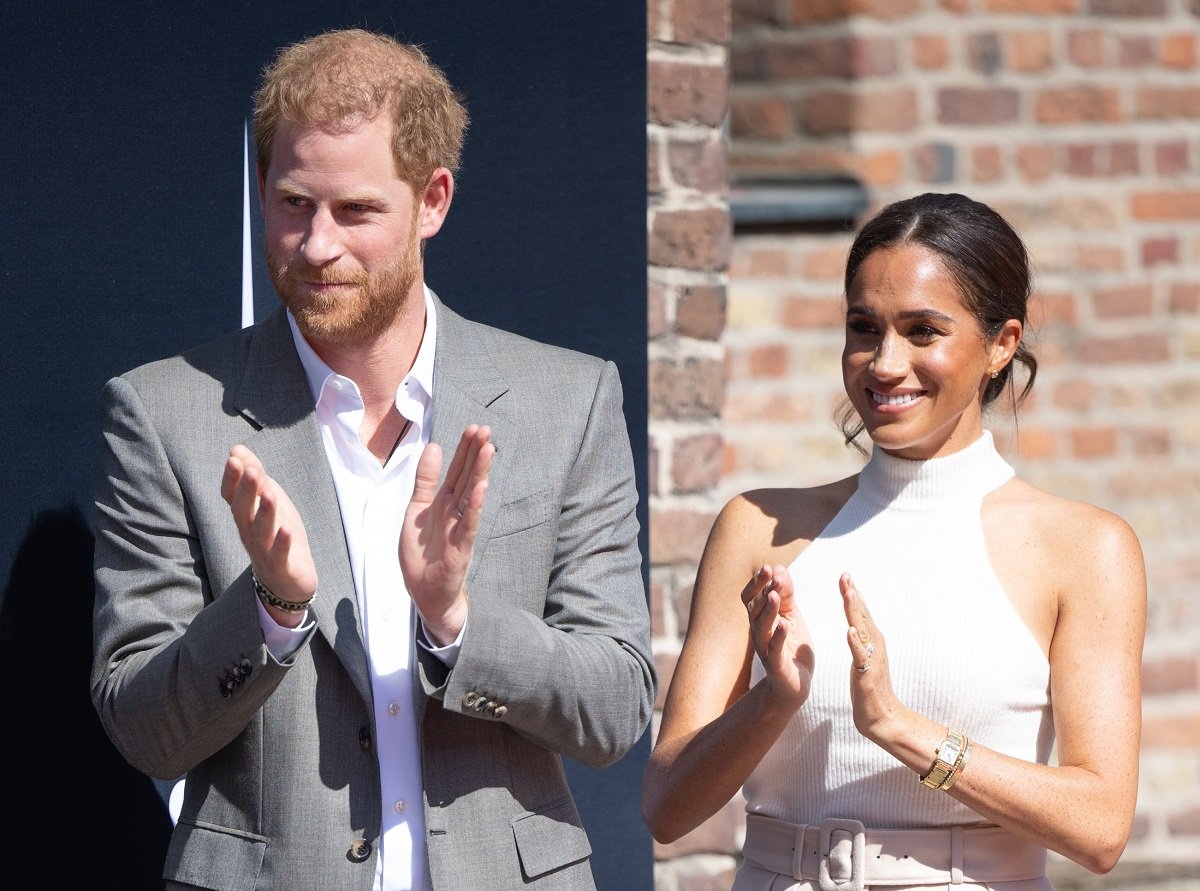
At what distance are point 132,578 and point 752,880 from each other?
973 mm

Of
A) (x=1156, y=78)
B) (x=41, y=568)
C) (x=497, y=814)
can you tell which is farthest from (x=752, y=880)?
(x=1156, y=78)

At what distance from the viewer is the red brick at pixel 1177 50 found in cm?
416

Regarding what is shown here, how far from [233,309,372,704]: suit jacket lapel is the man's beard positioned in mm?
94

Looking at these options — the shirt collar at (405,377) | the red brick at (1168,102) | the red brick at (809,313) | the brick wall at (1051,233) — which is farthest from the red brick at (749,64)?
the shirt collar at (405,377)

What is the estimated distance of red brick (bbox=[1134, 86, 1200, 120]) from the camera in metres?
4.15

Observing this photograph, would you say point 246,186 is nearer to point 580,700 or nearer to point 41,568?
point 41,568

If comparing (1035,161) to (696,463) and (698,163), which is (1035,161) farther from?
(696,463)

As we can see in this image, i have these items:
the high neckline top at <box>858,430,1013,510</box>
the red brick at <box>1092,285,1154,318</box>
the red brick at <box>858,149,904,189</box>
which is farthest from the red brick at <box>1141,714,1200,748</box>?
the high neckline top at <box>858,430,1013,510</box>

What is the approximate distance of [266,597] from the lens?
6.72 feet

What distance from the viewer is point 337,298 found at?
2.24 m

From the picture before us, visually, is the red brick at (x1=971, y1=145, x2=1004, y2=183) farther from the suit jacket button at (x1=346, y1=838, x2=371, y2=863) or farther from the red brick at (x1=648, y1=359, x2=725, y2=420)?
the suit jacket button at (x1=346, y1=838, x2=371, y2=863)

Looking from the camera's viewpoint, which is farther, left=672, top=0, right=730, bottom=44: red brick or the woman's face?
left=672, top=0, right=730, bottom=44: red brick

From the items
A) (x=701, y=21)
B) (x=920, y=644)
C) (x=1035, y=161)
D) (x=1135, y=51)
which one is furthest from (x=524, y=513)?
(x=1135, y=51)

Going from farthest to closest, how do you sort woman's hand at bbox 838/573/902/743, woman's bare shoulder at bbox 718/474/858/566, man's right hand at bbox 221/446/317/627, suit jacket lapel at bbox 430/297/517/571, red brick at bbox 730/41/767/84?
red brick at bbox 730/41/767/84 < woman's bare shoulder at bbox 718/474/858/566 < suit jacket lapel at bbox 430/297/517/571 < woman's hand at bbox 838/573/902/743 < man's right hand at bbox 221/446/317/627
